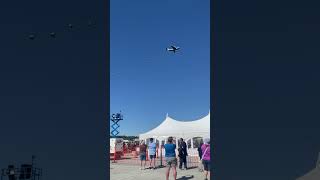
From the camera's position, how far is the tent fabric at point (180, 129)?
63.1 ft

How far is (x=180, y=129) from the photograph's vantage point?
20078mm

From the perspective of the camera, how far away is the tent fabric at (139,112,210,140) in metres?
19.2
